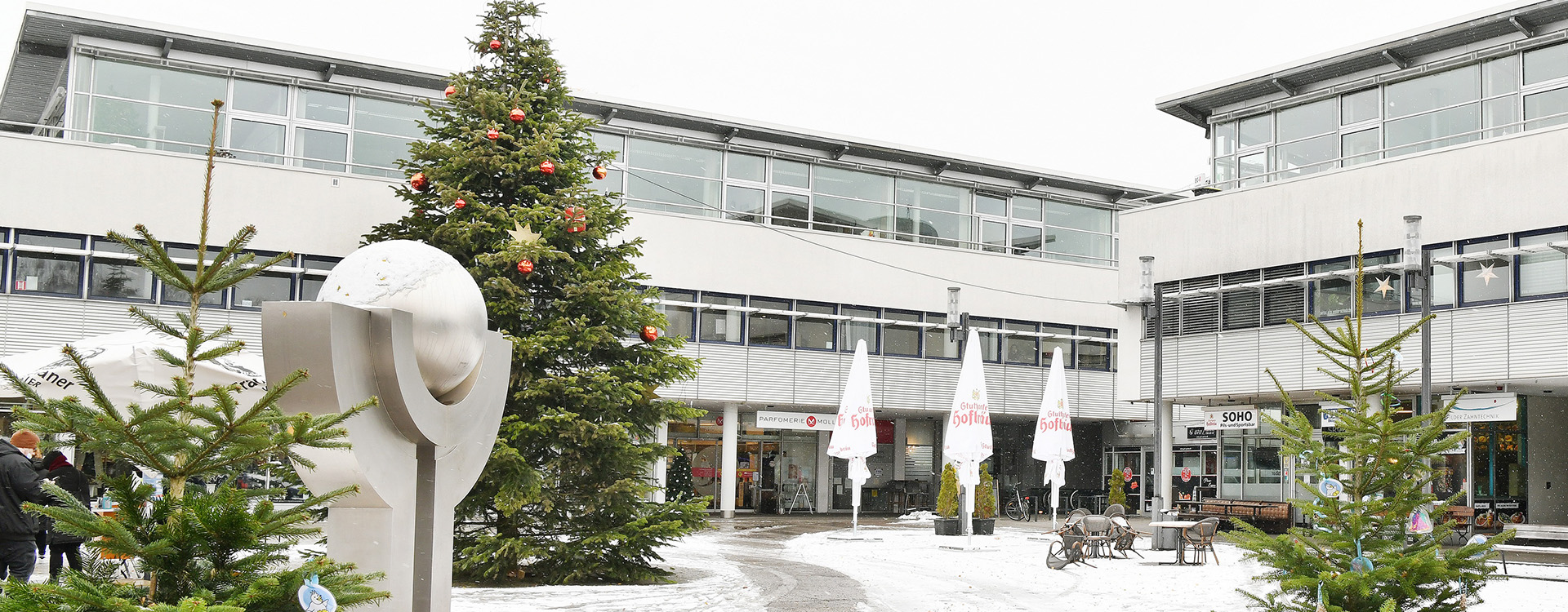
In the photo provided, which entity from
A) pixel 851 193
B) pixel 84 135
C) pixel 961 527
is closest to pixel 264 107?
pixel 84 135

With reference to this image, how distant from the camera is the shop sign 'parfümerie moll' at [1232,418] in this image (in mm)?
25172

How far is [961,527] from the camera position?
2377 cm

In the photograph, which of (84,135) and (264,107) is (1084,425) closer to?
(264,107)

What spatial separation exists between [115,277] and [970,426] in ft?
54.1

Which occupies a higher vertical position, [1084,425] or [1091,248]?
[1091,248]

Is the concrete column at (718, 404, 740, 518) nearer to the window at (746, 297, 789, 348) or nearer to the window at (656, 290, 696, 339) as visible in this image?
the window at (746, 297, 789, 348)

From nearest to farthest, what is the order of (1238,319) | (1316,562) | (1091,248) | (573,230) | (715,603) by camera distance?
(1316,562)
(715,603)
(573,230)
(1238,319)
(1091,248)

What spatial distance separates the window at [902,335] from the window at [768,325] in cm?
298

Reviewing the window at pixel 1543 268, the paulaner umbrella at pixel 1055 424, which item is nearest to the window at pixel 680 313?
the paulaner umbrella at pixel 1055 424

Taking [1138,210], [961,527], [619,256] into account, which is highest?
[1138,210]

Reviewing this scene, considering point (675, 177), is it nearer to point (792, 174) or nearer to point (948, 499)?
point (792, 174)

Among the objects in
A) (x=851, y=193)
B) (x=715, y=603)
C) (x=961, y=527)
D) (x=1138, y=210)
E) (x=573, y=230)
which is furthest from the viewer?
(x=851, y=193)

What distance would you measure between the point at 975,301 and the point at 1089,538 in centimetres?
1687

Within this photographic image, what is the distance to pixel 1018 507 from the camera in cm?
3434
